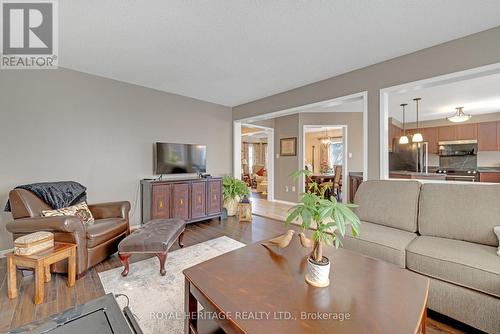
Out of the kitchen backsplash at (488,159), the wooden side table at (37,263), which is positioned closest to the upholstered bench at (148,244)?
the wooden side table at (37,263)

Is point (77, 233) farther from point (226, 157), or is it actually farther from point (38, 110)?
point (226, 157)

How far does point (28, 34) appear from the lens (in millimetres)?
2260

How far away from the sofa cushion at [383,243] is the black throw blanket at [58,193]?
3188mm

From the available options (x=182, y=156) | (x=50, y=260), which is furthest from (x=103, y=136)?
(x=50, y=260)

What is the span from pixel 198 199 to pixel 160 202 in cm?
68

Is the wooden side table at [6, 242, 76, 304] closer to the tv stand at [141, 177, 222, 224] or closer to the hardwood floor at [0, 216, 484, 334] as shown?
the hardwood floor at [0, 216, 484, 334]

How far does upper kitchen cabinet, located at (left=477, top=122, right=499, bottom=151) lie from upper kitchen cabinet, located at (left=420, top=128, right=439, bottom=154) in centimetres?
93

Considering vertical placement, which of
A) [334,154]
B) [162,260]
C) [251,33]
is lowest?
[162,260]

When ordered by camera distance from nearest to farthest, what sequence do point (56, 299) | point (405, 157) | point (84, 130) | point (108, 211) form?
point (56, 299)
point (108, 211)
point (84, 130)
point (405, 157)

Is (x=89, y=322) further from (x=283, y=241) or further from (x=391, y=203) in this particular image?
(x=391, y=203)

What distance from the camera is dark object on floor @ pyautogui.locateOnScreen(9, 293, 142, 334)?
81cm

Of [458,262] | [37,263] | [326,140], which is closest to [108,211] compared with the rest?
[37,263]

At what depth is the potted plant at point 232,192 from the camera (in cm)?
457

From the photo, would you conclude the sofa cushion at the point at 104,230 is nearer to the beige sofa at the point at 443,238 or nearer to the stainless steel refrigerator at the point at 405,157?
the beige sofa at the point at 443,238
